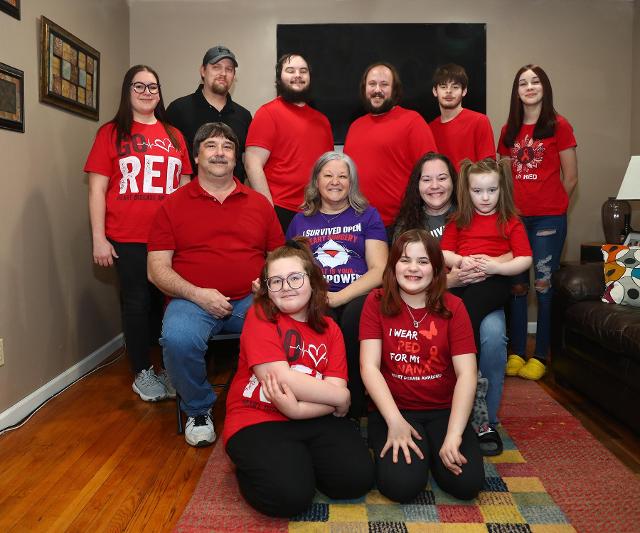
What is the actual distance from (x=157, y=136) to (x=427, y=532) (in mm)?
2115

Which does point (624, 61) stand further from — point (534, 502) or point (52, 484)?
point (52, 484)

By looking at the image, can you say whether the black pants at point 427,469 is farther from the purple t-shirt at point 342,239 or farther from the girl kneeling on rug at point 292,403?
the purple t-shirt at point 342,239

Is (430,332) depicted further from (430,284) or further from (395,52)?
(395,52)

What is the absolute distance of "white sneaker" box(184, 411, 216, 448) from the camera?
2295 mm

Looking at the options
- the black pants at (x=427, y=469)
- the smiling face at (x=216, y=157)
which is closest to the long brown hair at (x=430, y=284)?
the black pants at (x=427, y=469)

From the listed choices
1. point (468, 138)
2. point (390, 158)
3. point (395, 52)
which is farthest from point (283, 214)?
point (395, 52)

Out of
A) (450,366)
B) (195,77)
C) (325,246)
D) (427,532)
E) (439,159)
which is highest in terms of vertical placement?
(195,77)

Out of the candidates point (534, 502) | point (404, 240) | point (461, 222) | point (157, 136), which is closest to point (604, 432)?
point (534, 502)

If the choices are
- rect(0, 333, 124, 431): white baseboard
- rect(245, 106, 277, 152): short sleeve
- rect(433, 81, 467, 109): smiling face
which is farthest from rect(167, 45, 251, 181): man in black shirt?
rect(0, 333, 124, 431): white baseboard

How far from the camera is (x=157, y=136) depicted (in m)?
2.87

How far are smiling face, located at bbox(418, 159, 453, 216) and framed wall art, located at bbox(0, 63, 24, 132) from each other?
5.81 ft

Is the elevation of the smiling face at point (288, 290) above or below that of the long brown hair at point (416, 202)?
below

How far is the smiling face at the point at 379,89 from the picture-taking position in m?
2.93

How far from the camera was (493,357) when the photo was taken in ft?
7.38
